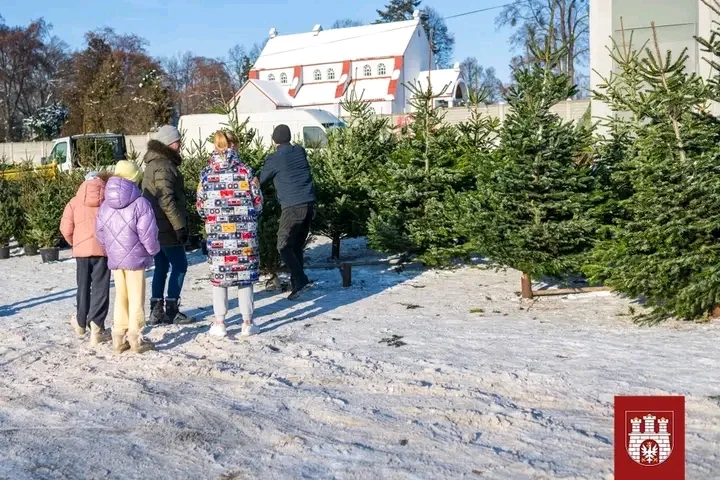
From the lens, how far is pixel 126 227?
6082 mm

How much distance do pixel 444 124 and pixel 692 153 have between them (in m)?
4.47

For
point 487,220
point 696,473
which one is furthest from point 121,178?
point 696,473

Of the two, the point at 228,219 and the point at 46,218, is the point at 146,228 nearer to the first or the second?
the point at 228,219

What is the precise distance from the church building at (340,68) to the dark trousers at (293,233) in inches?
1804

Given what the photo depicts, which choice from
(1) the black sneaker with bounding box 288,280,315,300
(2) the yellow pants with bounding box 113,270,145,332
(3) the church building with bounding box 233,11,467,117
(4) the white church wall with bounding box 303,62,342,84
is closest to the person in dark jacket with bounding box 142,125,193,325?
(2) the yellow pants with bounding box 113,270,145,332

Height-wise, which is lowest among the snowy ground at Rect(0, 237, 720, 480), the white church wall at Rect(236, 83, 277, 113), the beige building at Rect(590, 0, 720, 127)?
the snowy ground at Rect(0, 237, 720, 480)

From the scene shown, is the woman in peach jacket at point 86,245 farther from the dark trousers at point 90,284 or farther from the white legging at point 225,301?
the white legging at point 225,301

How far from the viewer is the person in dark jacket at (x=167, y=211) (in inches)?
273

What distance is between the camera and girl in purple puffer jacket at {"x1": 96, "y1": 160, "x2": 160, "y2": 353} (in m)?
6.05

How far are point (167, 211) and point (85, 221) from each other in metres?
0.72

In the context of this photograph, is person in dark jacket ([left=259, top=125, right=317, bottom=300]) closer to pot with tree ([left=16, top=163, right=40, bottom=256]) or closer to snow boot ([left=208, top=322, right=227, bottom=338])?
snow boot ([left=208, top=322, right=227, bottom=338])

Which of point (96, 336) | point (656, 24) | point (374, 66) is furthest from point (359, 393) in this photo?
point (374, 66)

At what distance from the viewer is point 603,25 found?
16594 mm

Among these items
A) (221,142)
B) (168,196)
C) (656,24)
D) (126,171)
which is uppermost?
(656,24)
